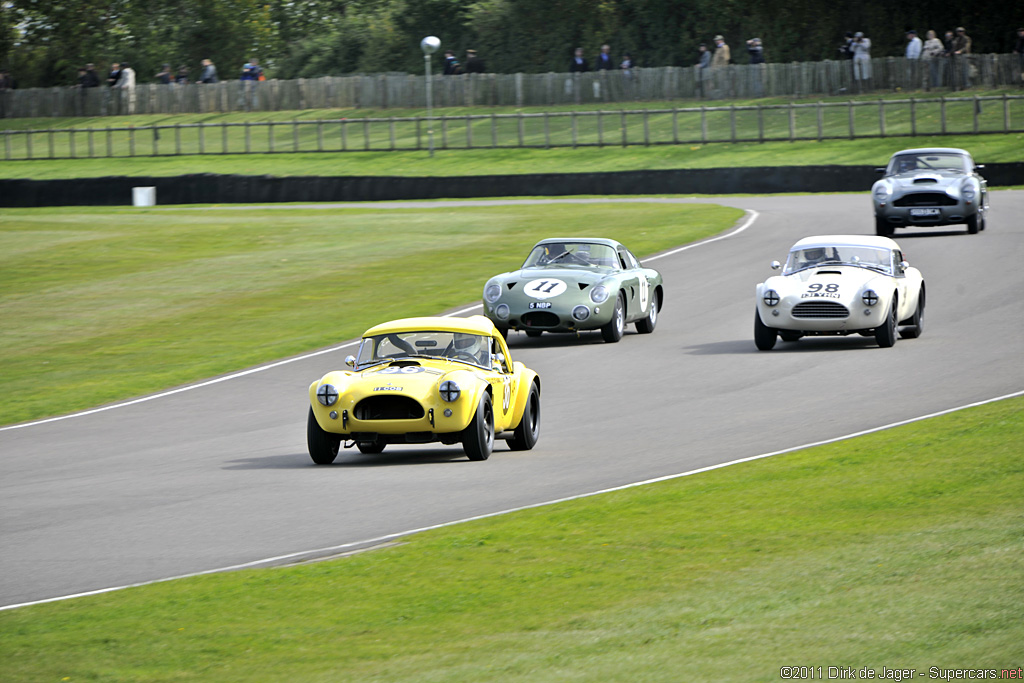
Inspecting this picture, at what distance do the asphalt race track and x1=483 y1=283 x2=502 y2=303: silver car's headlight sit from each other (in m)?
0.76

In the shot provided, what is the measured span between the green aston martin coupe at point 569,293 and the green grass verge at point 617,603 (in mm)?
8728

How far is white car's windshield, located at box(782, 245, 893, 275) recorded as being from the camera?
58.8 ft

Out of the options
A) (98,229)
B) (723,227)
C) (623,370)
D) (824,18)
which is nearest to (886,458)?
(623,370)

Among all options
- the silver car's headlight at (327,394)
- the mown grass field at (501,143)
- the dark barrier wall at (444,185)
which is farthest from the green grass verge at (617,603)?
the mown grass field at (501,143)

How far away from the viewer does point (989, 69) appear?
5247 centimetres

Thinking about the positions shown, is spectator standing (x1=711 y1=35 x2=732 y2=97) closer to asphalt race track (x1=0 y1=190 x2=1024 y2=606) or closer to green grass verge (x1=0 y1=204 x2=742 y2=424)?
green grass verge (x1=0 y1=204 x2=742 y2=424)

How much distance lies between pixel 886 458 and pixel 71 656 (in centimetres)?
675

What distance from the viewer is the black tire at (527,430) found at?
41.1 feet

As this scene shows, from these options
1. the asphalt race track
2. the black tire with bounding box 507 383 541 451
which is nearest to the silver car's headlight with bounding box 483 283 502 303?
the asphalt race track

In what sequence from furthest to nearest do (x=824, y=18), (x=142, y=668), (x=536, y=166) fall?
(x=824, y=18) < (x=536, y=166) < (x=142, y=668)

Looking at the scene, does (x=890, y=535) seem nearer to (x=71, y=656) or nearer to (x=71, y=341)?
(x=71, y=656)

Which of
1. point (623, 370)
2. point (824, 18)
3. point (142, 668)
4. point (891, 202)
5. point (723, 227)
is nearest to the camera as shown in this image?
point (142, 668)

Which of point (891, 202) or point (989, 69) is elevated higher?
point (989, 69)

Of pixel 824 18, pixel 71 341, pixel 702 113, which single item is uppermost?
pixel 824 18
